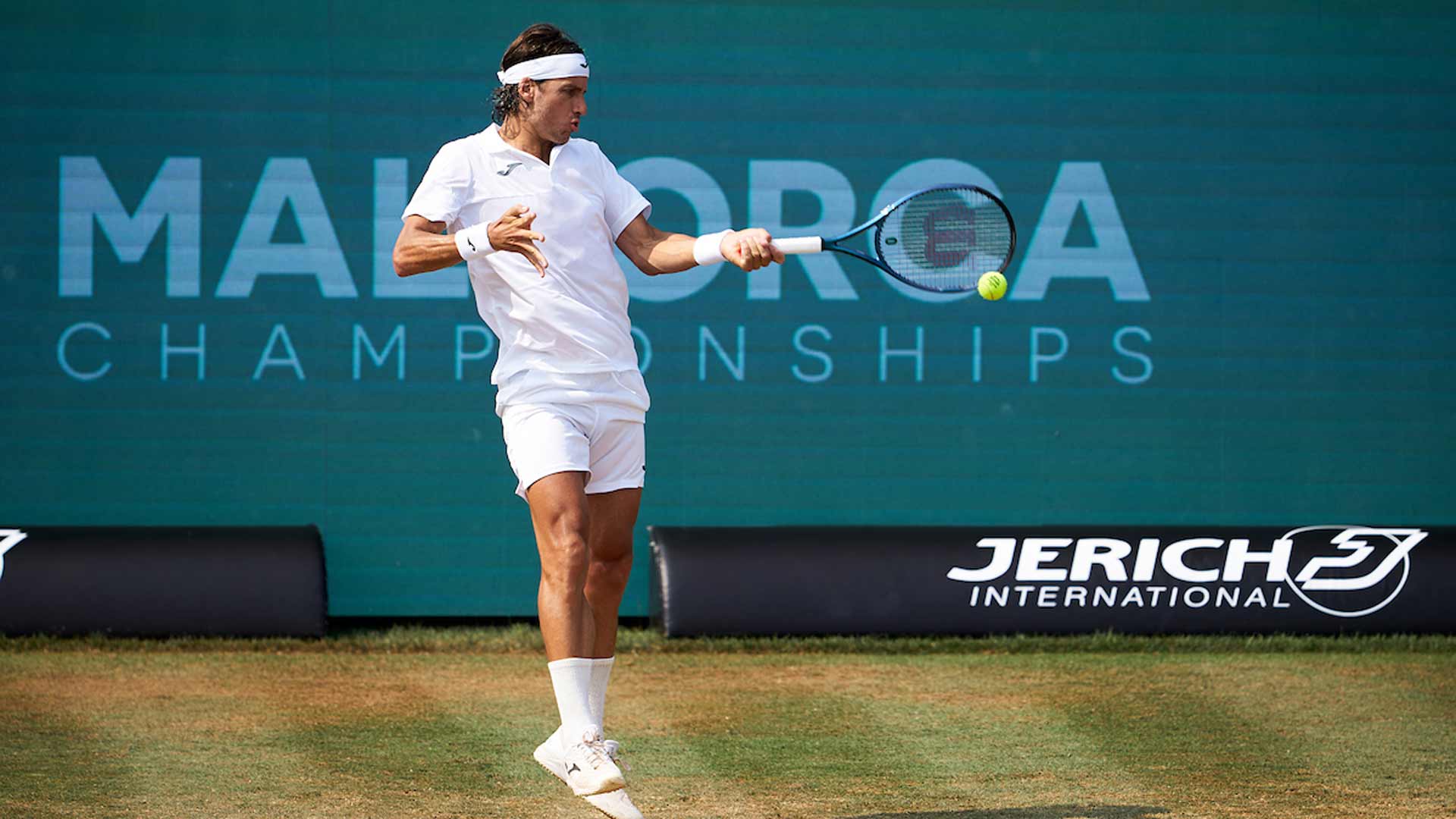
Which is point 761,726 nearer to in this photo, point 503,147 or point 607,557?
point 607,557

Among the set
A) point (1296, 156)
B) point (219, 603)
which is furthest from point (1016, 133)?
point (219, 603)

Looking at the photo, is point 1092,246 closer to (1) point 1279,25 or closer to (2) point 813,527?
(1) point 1279,25

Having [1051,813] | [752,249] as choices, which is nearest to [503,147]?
[752,249]

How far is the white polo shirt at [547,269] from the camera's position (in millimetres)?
4082

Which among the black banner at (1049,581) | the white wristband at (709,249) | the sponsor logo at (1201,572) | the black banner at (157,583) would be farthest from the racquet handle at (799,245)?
the black banner at (157,583)

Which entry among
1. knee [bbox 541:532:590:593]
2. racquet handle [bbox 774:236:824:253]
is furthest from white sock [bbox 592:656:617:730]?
racquet handle [bbox 774:236:824:253]

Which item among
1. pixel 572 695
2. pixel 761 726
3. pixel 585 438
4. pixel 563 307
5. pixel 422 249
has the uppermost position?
pixel 422 249

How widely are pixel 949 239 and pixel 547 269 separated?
3.82ft

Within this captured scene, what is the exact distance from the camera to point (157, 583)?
6910 mm

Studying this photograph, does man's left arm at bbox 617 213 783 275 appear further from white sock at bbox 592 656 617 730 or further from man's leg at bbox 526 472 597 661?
white sock at bbox 592 656 617 730

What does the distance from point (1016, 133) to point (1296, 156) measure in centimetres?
128

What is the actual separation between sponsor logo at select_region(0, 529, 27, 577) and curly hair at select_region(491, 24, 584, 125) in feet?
12.1

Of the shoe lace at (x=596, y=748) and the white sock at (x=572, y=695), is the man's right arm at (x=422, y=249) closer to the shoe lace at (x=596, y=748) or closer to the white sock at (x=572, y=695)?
the white sock at (x=572, y=695)

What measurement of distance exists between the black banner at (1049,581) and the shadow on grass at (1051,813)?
9.66 feet
